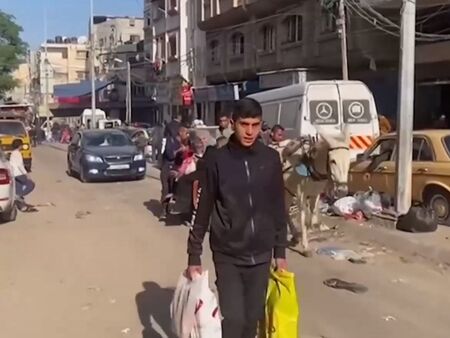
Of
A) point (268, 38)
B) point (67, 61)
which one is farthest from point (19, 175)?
point (67, 61)

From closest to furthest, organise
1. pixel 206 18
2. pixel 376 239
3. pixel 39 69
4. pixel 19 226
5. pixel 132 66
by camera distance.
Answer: pixel 376 239, pixel 19 226, pixel 206 18, pixel 132 66, pixel 39 69

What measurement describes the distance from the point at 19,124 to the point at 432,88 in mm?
14789

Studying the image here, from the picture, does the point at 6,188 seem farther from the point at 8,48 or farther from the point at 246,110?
the point at 8,48

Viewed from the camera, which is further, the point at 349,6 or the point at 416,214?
the point at 349,6

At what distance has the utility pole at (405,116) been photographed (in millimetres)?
12297

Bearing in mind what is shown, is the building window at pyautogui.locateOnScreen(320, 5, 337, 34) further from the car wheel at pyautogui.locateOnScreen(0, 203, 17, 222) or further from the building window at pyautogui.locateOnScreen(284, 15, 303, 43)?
the car wheel at pyautogui.locateOnScreen(0, 203, 17, 222)

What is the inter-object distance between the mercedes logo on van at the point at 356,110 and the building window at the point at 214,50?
2859 centimetres

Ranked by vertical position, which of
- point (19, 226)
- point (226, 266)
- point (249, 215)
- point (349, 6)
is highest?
point (349, 6)

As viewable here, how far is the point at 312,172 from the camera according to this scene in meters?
9.77

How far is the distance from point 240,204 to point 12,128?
77.7 feet

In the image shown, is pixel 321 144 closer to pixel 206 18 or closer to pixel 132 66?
pixel 206 18

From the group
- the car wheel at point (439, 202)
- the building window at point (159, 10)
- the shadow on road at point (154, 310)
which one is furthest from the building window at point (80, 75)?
the shadow on road at point (154, 310)

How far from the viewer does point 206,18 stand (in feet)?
151

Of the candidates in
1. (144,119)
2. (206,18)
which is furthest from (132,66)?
(206,18)
